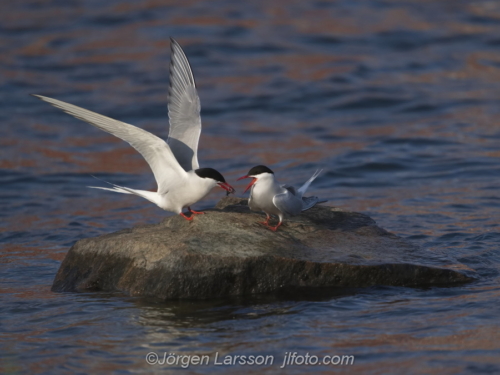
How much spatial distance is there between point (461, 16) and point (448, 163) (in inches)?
327

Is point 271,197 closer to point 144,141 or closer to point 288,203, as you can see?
point 288,203

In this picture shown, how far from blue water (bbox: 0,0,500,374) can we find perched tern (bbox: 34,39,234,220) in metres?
0.96

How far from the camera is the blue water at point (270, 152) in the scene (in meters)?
5.20

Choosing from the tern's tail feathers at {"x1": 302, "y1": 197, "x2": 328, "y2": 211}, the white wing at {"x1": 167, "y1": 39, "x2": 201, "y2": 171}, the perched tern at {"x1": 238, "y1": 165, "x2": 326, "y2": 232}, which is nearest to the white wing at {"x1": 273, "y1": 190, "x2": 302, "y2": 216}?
the perched tern at {"x1": 238, "y1": 165, "x2": 326, "y2": 232}

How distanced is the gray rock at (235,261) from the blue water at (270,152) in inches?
5.4

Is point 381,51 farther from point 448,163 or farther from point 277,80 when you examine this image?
point 448,163

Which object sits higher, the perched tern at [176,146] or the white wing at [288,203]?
the perched tern at [176,146]

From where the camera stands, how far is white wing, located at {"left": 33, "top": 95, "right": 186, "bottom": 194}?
6082mm

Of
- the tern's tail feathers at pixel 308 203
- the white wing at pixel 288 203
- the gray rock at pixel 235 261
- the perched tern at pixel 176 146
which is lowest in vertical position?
the gray rock at pixel 235 261

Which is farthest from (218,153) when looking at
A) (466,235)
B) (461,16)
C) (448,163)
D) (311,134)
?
(461,16)

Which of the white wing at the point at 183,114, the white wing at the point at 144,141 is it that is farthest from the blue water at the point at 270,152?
the white wing at the point at 183,114

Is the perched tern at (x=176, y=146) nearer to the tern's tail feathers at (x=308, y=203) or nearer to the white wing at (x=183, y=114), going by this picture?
the white wing at (x=183, y=114)

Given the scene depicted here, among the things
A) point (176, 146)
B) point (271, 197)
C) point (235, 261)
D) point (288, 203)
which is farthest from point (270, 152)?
point (235, 261)

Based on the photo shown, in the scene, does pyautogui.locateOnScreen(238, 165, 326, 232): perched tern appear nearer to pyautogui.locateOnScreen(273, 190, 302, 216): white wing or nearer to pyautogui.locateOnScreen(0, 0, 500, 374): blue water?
pyautogui.locateOnScreen(273, 190, 302, 216): white wing
